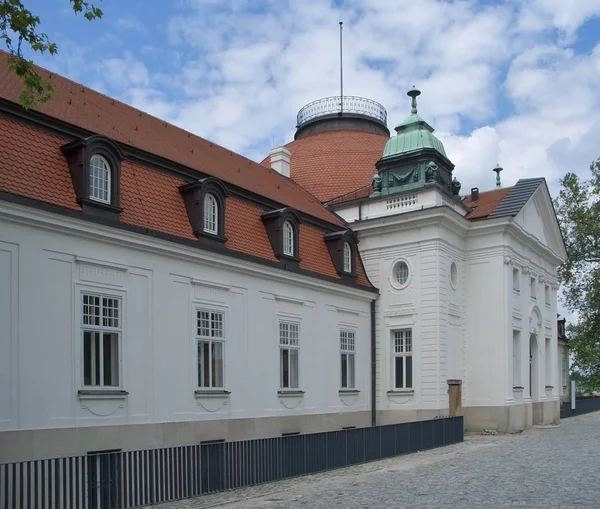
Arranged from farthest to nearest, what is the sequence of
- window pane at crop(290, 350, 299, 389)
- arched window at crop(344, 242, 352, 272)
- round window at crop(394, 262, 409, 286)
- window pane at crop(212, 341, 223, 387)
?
round window at crop(394, 262, 409, 286) → arched window at crop(344, 242, 352, 272) → window pane at crop(290, 350, 299, 389) → window pane at crop(212, 341, 223, 387)

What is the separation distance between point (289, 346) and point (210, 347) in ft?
12.1

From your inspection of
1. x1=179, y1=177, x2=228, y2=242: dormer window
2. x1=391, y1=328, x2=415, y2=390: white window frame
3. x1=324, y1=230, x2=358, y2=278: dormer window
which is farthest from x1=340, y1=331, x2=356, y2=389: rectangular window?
x1=179, y1=177, x2=228, y2=242: dormer window

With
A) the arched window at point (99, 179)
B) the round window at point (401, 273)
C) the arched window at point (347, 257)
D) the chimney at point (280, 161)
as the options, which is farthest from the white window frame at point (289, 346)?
the chimney at point (280, 161)

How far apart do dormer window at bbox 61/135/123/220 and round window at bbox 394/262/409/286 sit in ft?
43.7

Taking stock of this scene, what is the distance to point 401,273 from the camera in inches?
1092

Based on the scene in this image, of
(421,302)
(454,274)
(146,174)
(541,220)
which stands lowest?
(421,302)

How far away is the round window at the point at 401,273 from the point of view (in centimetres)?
2756

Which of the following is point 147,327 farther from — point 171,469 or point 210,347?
point 171,469

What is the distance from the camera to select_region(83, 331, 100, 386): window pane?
15.8 metres

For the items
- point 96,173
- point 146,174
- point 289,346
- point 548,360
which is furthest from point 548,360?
point 96,173

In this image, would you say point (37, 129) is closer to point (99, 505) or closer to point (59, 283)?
point (59, 283)

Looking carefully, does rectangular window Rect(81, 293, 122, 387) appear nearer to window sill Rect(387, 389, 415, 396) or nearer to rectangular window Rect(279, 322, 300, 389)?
rectangular window Rect(279, 322, 300, 389)

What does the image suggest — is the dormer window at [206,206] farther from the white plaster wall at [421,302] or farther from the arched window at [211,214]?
the white plaster wall at [421,302]

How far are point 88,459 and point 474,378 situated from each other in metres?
18.9
